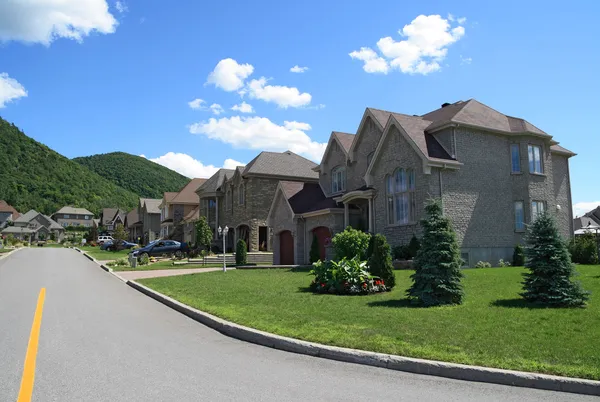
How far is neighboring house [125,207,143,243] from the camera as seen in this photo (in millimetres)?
83625

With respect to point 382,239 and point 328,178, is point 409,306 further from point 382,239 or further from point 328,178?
point 328,178

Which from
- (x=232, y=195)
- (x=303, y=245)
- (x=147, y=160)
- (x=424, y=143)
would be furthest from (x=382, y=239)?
(x=147, y=160)

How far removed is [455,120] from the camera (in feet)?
77.5

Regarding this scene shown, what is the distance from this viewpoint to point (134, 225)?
3361 inches

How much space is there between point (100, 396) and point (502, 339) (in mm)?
6171

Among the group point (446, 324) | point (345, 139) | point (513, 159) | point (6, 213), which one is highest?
point (6, 213)

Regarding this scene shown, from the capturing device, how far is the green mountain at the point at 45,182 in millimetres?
153000

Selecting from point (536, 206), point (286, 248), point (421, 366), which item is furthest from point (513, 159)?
point (421, 366)

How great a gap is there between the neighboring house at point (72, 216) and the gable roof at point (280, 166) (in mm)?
112115

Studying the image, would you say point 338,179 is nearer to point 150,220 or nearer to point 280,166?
point 280,166

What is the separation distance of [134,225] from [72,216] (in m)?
69.1

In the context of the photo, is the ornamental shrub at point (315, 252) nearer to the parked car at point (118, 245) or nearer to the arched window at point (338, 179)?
the arched window at point (338, 179)

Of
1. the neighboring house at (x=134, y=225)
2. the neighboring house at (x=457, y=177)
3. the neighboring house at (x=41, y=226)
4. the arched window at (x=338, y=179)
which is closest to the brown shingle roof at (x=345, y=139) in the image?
the arched window at (x=338, y=179)

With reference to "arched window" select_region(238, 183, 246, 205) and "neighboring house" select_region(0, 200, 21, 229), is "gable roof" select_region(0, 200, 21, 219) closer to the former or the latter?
"neighboring house" select_region(0, 200, 21, 229)
